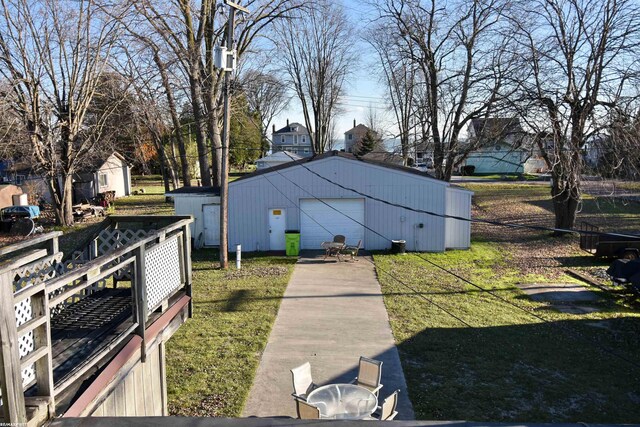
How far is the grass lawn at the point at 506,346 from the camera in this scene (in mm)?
7594

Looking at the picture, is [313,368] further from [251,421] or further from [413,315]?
[251,421]

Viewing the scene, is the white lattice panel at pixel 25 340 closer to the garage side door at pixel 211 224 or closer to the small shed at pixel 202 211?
the small shed at pixel 202 211

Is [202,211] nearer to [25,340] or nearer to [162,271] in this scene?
[162,271]

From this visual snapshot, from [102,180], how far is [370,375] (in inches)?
1459

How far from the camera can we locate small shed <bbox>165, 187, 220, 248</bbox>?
68.4 ft

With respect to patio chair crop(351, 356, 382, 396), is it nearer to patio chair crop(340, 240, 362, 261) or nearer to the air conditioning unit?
the air conditioning unit

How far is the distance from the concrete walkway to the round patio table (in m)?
0.88

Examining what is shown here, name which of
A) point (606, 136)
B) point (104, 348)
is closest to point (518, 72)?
point (606, 136)

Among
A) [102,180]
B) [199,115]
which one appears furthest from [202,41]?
[102,180]

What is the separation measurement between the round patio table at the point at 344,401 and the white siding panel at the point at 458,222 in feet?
47.8

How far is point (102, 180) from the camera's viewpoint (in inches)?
1545

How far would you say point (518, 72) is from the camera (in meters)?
20.3

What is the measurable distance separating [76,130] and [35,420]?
87.0ft

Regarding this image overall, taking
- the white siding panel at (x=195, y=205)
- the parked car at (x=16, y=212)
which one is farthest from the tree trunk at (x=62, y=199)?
the white siding panel at (x=195, y=205)
